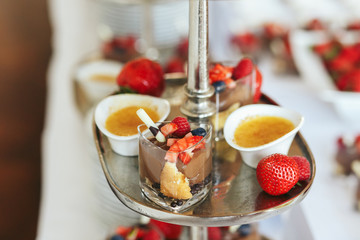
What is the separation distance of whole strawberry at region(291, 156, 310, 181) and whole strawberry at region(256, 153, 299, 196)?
11mm

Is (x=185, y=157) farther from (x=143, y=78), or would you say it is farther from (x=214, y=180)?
(x=143, y=78)

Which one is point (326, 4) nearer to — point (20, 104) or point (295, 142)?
point (295, 142)

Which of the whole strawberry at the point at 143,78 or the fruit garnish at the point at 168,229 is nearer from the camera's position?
the whole strawberry at the point at 143,78

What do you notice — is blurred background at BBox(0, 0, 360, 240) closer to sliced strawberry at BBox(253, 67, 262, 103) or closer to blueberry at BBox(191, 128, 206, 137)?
sliced strawberry at BBox(253, 67, 262, 103)

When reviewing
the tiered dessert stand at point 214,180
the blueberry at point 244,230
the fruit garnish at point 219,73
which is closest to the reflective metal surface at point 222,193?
the tiered dessert stand at point 214,180

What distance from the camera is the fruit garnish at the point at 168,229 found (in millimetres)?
944

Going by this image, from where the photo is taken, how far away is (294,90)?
1.51 m

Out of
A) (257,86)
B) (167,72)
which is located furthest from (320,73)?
(257,86)

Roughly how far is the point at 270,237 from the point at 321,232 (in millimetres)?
102

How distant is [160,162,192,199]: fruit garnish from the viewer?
1.73 feet

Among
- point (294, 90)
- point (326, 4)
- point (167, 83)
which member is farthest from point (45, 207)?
point (326, 4)

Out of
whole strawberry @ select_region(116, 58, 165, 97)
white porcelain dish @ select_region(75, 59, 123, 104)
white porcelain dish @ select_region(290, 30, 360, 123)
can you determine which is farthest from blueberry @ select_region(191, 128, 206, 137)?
white porcelain dish @ select_region(290, 30, 360, 123)

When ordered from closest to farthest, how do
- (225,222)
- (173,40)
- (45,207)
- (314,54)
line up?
1. (225,222)
2. (45,207)
3. (314,54)
4. (173,40)

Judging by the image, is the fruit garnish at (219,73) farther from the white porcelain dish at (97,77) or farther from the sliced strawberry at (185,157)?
the white porcelain dish at (97,77)
